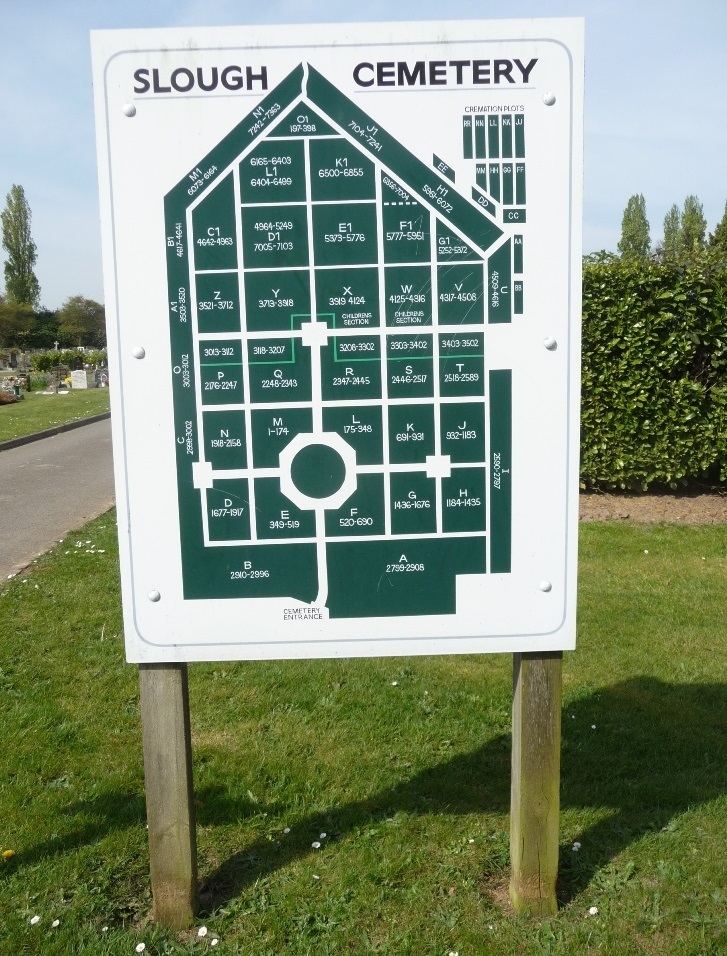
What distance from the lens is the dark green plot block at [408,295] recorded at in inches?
104

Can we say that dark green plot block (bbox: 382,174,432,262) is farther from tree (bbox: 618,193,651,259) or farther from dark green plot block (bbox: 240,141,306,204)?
tree (bbox: 618,193,651,259)

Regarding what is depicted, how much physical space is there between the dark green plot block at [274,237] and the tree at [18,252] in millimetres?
80862

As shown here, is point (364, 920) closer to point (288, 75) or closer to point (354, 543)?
point (354, 543)

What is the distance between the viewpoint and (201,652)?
2771 mm

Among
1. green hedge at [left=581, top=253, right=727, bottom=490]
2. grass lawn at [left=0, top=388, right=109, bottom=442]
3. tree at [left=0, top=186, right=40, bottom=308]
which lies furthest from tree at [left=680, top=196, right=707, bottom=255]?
tree at [left=0, top=186, right=40, bottom=308]

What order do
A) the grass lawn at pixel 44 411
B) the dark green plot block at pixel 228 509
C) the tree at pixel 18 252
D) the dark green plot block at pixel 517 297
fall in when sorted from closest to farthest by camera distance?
1. the dark green plot block at pixel 517 297
2. the dark green plot block at pixel 228 509
3. the grass lawn at pixel 44 411
4. the tree at pixel 18 252

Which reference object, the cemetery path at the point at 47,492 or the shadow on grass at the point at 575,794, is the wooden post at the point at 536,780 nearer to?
the shadow on grass at the point at 575,794

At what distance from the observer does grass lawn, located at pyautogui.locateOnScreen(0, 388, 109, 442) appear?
19.8 m

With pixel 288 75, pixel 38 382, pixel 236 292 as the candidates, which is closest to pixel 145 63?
pixel 288 75

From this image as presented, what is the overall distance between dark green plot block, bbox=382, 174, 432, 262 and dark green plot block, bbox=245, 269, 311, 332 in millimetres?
280

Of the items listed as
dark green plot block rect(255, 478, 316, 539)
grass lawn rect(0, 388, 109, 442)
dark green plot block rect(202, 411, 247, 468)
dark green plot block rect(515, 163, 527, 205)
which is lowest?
grass lawn rect(0, 388, 109, 442)

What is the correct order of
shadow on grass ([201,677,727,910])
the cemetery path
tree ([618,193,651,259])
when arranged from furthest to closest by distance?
tree ([618,193,651,259])
the cemetery path
shadow on grass ([201,677,727,910])

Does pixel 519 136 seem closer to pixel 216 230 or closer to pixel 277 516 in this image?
pixel 216 230

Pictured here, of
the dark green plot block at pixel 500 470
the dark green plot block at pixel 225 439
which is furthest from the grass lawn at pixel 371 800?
the dark green plot block at pixel 225 439
